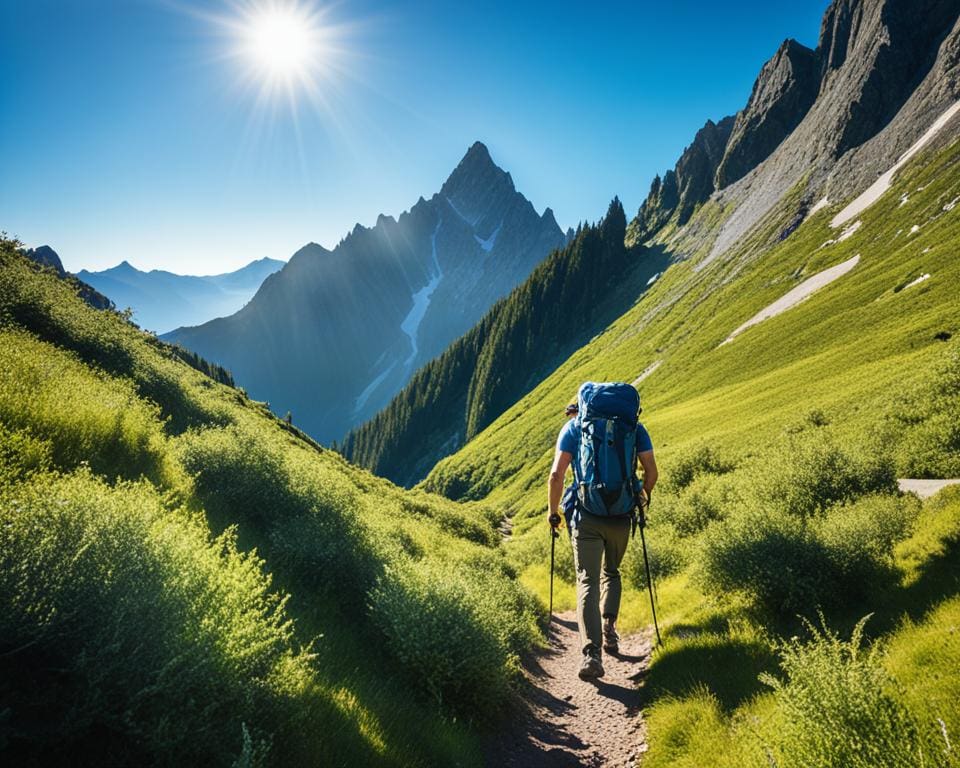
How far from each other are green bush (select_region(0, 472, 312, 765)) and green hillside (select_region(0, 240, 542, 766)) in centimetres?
1

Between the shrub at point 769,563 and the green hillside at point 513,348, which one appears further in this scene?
the green hillside at point 513,348

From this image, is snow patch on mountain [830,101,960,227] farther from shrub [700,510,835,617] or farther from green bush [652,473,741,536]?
shrub [700,510,835,617]

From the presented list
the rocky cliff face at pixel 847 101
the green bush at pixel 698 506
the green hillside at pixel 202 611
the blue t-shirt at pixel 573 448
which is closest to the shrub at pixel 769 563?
the blue t-shirt at pixel 573 448

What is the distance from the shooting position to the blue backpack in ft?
24.8

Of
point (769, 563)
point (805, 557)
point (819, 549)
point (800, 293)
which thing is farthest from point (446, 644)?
point (800, 293)

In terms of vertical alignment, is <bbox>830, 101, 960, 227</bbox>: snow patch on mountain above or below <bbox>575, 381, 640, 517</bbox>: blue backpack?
above

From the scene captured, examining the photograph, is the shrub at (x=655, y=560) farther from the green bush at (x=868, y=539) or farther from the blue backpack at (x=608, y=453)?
the blue backpack at (x=608, y=453)

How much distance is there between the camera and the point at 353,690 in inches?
210

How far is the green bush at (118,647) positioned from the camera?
2992mm

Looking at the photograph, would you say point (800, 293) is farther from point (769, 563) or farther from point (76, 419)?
point (76, 419)

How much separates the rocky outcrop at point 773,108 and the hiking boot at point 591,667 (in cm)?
17087

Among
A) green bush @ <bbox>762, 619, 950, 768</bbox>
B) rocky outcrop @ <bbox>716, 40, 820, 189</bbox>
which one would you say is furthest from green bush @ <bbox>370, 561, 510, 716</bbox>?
rocky outcrop @ <bbox>716, 40, 820, 189</bbox>

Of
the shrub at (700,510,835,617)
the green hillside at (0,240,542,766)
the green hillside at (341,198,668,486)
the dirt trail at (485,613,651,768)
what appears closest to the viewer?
the green hillside at (0,240,542,766)

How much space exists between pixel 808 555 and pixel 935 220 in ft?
219
